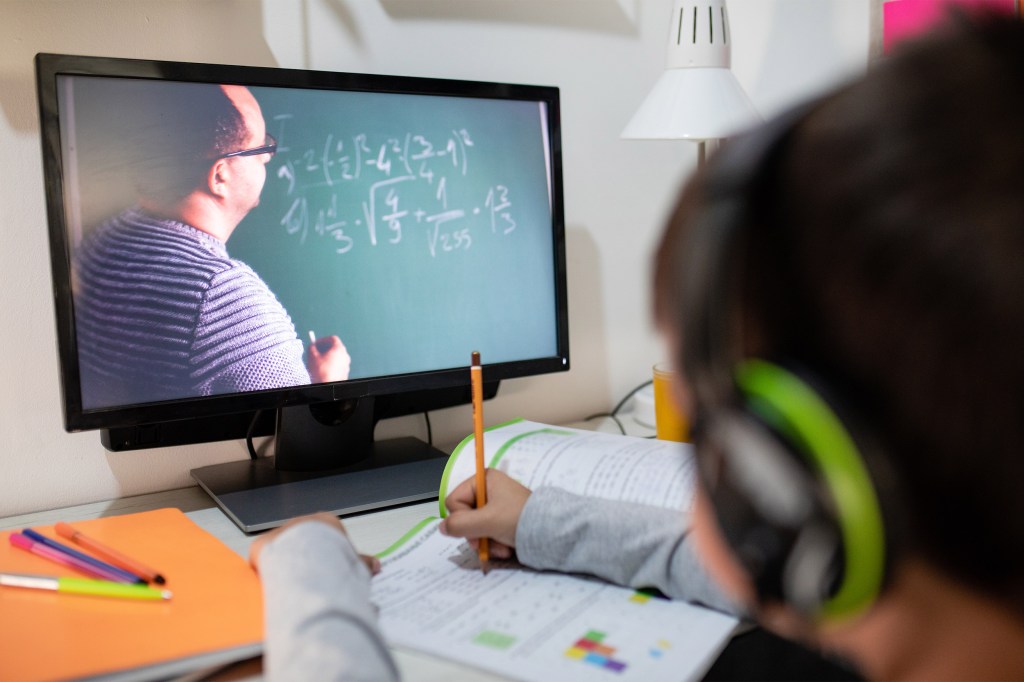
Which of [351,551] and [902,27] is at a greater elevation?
[902,27]

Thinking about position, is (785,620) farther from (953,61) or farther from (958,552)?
(953,61)

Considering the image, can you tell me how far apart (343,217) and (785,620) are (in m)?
0.65

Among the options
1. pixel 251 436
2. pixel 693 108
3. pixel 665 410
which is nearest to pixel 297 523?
pixel 251 436

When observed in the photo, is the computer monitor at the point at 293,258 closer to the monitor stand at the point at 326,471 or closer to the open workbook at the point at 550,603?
the monitor stand at the point at 326,471

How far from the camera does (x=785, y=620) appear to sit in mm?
399

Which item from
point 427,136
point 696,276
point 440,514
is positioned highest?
point 427,136

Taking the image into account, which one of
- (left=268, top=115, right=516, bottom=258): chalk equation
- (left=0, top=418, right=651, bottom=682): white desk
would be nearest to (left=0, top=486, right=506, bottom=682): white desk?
(left=0, top=418, right=651, bottom=682): white desk

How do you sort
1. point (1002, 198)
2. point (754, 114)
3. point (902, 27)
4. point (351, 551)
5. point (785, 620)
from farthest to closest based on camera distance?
point (902, 27)
point (754, 114)
point (351, 551)
point (785, 620)
point (1002, 198)

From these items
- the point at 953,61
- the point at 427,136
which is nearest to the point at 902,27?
the point at 427,136

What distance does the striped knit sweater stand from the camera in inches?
31.5

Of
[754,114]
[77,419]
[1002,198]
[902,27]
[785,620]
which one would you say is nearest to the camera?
[1002,198]

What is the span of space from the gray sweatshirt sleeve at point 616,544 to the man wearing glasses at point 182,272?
33 cm

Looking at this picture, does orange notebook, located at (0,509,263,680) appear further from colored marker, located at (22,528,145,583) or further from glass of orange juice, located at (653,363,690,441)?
glass of orange juice, located at (653,363,690,441)

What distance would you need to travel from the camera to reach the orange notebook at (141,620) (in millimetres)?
540
